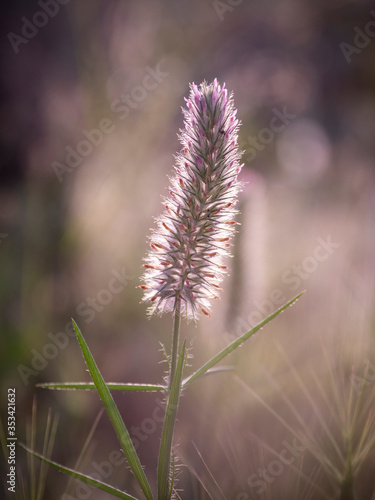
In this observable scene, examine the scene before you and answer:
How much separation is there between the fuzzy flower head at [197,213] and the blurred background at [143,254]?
0.34 meters

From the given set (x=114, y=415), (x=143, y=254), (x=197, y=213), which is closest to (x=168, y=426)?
(x=114, y=415)

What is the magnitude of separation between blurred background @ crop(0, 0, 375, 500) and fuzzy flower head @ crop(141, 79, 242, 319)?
13.2 inches

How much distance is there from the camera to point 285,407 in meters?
1.81

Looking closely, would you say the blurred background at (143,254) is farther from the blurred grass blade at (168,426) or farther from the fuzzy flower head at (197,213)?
the fuzzy flower head at (197,213)

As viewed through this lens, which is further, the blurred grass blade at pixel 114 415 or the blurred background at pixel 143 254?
the blurred background at pixel 143 254

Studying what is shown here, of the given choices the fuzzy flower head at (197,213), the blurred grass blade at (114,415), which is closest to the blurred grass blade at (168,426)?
the blurred grass blade at (114,415)

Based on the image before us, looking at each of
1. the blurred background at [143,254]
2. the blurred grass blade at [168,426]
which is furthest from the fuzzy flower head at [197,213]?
the blurred background at [143,254]

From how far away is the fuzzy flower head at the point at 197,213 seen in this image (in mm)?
1014

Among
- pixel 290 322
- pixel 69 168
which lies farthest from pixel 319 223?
pixel 69 168

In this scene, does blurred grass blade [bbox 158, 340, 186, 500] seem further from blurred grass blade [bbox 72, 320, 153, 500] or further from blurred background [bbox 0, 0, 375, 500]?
blurred background [bbox 0, 0, 375, 500]

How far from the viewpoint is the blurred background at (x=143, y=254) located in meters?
1.51

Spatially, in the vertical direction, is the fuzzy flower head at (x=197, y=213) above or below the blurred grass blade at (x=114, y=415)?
above

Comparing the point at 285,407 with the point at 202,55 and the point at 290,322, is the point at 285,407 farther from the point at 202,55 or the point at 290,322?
the point at 202,55

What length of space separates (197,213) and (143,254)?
6.96 ft
